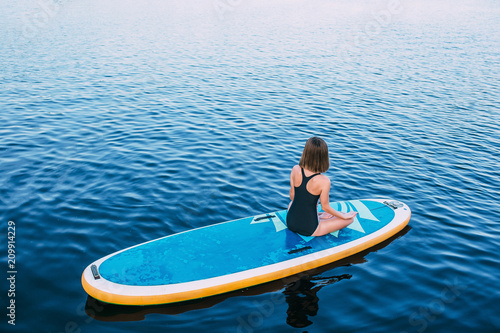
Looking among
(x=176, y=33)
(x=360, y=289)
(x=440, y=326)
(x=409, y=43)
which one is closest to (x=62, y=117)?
(x=360, y=289)

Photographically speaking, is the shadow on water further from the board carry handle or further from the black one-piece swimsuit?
the black one-piece swimsuit

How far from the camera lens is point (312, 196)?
19.7 feet

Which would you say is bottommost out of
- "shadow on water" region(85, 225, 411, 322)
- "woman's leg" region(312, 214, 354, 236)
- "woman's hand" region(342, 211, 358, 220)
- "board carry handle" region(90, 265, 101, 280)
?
"shadow on water" region(85, 225, 411, 322)

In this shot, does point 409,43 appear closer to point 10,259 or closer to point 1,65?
point 1,65

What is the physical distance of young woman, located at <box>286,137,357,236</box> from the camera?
5762mm

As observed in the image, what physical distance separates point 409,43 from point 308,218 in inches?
971

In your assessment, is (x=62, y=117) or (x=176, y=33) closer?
(x=62, y=117)

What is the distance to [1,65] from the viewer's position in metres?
17.1

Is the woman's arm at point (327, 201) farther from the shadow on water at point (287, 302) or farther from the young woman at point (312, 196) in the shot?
the shadow on water at point (287, 302)

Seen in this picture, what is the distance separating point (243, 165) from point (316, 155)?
4124 mm

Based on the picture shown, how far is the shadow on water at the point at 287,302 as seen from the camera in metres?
5.08

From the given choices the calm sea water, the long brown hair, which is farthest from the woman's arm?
the calm sea water

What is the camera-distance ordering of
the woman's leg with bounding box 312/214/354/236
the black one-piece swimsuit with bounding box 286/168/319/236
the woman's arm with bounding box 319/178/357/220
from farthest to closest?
1. the woman's leg with bounding box 312/214/354/236
2. the black one-piece swimsuit with bounding box 286/168/319/236
3. the woman's arm with bounding box 319/178/357/220

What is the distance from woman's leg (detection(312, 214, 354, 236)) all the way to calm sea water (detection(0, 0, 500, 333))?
55 cm
